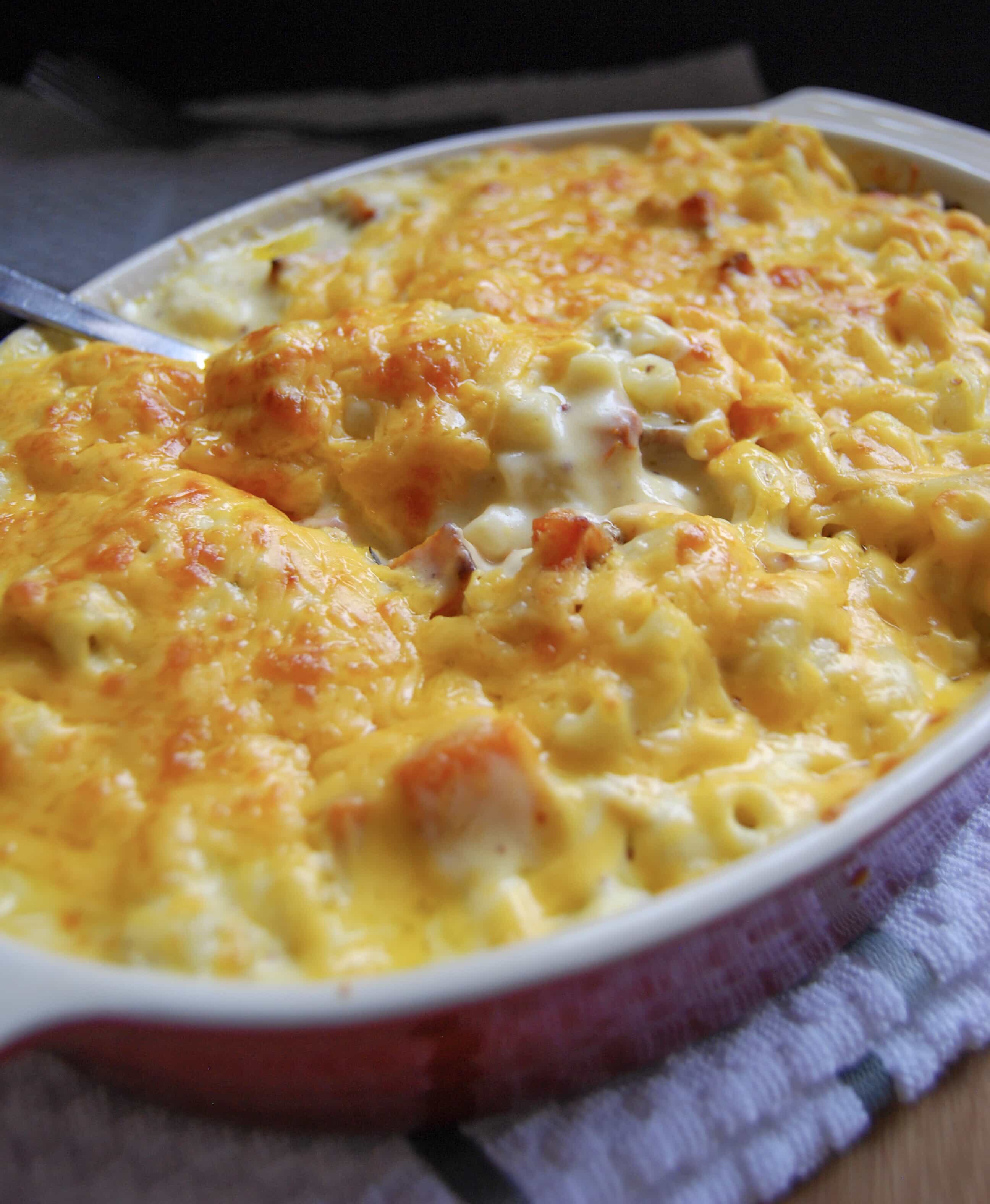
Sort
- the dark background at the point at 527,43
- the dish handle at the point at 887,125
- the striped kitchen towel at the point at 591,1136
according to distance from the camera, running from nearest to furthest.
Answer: the striped kitchen towel at the point at 591,1136, the dish handle at the point at 887,125, the dark background at the point at 527,43

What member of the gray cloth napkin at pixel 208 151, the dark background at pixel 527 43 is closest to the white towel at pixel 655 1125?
the gray cloth napkin at pixel 208 151

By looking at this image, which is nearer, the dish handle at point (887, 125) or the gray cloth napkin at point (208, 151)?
the dish handle at point (887, 125)

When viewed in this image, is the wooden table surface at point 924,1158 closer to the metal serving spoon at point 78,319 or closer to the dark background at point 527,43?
the metal serving spoon at point 78,319

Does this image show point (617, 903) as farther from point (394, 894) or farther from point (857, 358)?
point (857, 358)

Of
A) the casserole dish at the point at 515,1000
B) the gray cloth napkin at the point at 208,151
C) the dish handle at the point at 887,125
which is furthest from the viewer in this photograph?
the gray cloth napkin at the point at 208,151

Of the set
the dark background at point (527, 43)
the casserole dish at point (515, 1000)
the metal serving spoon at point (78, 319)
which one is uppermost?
the dark background at point (527, 43)

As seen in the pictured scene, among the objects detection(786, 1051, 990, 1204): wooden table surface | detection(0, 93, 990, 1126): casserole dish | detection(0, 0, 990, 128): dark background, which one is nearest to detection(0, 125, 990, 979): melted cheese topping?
detection(0, 93, 990, 1126): casserole dish

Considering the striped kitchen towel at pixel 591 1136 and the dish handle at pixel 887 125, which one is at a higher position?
the dish handle at pixel 887 125
